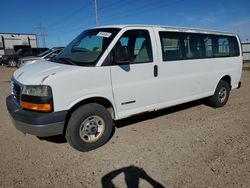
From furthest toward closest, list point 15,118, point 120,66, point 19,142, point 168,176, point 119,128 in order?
point 119,128 < point 19,142 < point 120,66 < point 15,118 < point 168,176

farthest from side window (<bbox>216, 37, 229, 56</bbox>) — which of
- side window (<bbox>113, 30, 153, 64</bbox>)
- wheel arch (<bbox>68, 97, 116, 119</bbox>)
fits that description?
wheel arch (<bbox>68, 97, 116, 119</bbox>)

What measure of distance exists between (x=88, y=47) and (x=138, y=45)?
0.98 metres

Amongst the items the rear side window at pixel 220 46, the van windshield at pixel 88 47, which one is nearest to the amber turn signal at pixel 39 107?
the van windshield at pixel 88 47

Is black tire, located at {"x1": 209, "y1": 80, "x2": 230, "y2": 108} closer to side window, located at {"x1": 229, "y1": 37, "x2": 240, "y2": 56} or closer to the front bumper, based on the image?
side window, located at {"x1": 229, "y1": 37, "x2": 240, "y2": 56}

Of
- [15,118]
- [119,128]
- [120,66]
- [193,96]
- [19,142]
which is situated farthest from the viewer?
[193,96]

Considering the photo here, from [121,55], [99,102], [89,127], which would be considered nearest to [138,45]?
[121,55]

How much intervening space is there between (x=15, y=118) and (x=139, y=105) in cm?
220

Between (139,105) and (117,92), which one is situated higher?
(117,92)

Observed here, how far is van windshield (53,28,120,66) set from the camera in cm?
379

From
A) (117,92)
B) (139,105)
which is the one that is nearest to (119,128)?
(139,105)

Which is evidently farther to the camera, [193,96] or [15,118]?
[193,96]

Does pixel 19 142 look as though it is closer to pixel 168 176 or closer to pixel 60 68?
pixel 60 68

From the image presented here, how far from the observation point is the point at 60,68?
3.58 metres

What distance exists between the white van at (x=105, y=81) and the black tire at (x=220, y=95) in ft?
2.52
